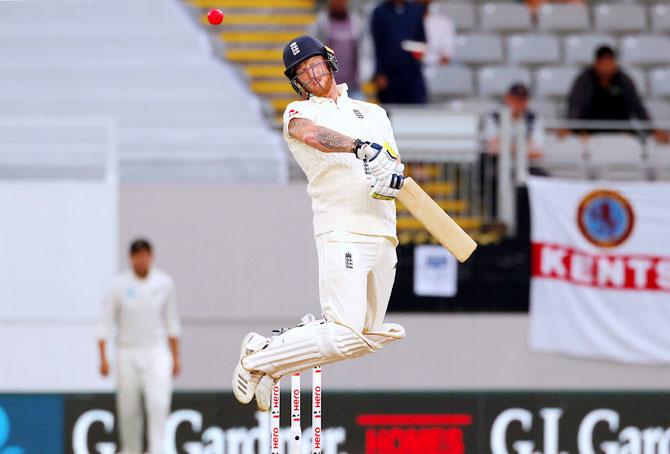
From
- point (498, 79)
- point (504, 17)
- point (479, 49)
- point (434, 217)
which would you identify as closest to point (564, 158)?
point (498, 79)

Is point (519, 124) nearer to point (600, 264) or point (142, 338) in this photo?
point (600, 264)

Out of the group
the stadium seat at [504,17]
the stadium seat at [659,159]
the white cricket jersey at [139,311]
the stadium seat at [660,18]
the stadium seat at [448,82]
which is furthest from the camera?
the stadium seat at [660,18]

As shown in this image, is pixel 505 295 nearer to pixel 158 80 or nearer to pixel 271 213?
pixel 271 213

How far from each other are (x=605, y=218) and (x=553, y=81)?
94.3 inches

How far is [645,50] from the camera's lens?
1517cm

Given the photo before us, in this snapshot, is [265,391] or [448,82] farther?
[448,82]

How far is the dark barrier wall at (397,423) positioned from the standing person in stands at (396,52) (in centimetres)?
294

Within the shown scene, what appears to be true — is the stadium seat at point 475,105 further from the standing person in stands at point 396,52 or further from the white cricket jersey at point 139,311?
the white cricket jersey at point 139,311

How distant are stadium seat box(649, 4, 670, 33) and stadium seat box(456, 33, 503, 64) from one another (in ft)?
5.58

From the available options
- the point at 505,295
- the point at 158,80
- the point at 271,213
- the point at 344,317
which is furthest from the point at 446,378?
the point at 344,317

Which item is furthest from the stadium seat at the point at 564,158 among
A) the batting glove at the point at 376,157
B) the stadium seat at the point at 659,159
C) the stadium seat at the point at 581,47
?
the batting glove at the point at 376,157

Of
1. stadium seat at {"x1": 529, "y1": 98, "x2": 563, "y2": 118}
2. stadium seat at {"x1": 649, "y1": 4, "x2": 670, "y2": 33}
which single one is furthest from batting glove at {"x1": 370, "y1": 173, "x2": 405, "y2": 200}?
stadium seat at {"x1": 649, "y1": 4, "x2": 670, "y2": 33}

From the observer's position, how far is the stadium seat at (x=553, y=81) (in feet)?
48.0

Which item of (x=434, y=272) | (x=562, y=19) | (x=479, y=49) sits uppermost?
(x=562, y=19)
